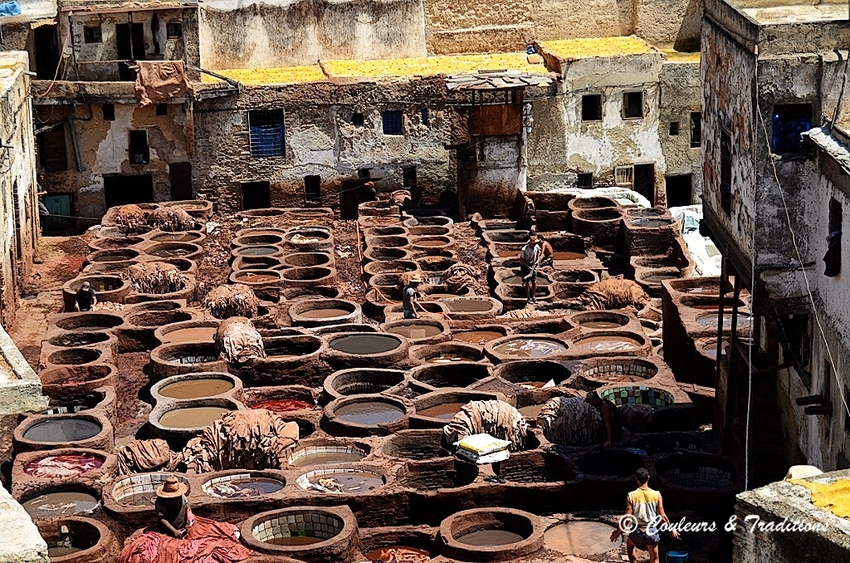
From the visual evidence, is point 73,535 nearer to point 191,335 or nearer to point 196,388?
point 196,388

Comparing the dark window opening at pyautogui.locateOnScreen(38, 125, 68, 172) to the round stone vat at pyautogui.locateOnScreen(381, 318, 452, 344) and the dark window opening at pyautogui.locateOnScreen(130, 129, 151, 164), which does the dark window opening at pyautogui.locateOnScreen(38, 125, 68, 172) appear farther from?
the round stone vat at pyautogui.locateOnScreen(381, 318, 452, 344)

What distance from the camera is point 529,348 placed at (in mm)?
29328

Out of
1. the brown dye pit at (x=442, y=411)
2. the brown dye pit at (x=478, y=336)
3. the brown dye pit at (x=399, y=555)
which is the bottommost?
the brown dye pit at (x=399, y=555)

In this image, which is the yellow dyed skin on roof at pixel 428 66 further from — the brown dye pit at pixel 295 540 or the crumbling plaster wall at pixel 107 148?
the brown dye pit at pixel 295 540

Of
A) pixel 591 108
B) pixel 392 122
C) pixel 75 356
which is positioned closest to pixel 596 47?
pixel 591 108

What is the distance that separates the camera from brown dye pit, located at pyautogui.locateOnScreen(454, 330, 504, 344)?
30.2 meters

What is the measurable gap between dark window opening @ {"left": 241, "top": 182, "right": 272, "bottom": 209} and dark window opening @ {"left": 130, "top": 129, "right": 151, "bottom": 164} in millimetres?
2535

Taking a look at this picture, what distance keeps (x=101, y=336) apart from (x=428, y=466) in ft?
29.0

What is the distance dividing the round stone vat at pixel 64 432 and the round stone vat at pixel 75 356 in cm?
294

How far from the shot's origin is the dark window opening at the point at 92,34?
1564 inches

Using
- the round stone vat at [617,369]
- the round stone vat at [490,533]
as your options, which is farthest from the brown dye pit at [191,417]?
the round stone vat at [617,369]

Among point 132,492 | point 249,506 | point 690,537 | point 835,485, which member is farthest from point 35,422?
point 835,485

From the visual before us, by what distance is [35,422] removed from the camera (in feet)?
Answer: 82.9

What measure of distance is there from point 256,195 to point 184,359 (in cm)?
1254
